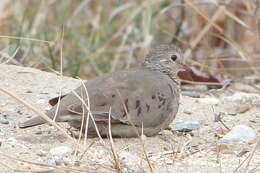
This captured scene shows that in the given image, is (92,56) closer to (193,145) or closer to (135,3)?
(135,3)

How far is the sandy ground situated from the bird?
9cm

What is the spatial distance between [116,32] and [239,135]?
365 centimetres

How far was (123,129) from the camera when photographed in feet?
14.9

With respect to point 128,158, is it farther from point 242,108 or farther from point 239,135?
point 242,108

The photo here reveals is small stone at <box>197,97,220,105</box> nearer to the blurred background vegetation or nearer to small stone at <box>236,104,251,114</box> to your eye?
small stone at <box>236,104,251,114</box>

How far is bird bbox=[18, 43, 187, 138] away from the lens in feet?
14.6

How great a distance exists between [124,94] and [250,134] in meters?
0.81

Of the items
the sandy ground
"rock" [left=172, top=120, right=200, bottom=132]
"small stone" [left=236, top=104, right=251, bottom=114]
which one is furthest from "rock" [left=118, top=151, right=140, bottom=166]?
"small stone" [left=236, top=104, right=251, bottom=114]

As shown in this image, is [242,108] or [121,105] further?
[242,108]

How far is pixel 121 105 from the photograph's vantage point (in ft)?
14.8

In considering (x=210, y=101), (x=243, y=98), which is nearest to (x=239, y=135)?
(x=210, y=101)

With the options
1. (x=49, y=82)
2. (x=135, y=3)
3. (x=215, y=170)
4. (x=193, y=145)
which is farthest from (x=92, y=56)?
(x=215, y=170)

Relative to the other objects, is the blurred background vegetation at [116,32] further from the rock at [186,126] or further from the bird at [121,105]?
the bird at [121,105]

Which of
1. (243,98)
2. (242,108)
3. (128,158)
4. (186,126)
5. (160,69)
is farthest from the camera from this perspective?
(243,98)
